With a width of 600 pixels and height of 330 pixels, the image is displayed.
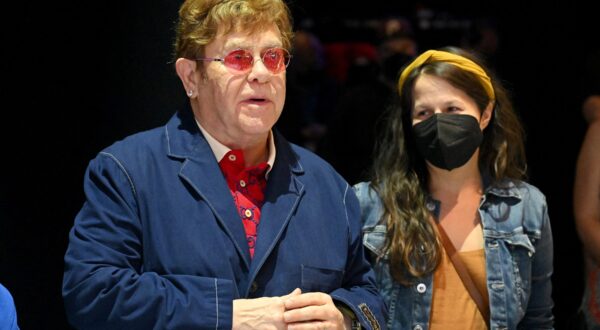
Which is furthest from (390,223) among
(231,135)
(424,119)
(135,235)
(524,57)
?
(524,57)

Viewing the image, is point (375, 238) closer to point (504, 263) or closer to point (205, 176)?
point (504, 263)

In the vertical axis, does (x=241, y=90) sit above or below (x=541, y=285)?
above

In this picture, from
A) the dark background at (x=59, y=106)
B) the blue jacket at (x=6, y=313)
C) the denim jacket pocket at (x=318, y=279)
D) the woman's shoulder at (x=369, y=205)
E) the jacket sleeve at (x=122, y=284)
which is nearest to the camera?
the blue jacket at (x=6, y=313)

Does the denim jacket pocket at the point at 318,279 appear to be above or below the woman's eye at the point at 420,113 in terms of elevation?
below

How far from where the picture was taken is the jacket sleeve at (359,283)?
3.10 m

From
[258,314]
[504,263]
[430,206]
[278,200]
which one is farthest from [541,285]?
[258,314]

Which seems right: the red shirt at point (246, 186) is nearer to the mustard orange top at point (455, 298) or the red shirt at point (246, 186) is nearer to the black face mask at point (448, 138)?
the black face mask at point (448, 138)

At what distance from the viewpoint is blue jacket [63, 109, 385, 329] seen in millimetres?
2814

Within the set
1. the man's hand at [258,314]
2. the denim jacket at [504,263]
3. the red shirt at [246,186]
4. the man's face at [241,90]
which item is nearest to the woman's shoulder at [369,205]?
the denim jacket at [504,263]

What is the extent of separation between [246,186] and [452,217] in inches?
35.2

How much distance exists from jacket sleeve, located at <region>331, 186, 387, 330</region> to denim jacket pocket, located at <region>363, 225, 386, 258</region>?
222 millimetres

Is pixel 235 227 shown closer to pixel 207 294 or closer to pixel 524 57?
pixel 207 294

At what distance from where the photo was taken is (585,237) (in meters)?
4.31

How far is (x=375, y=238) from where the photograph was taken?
3.56 meters
